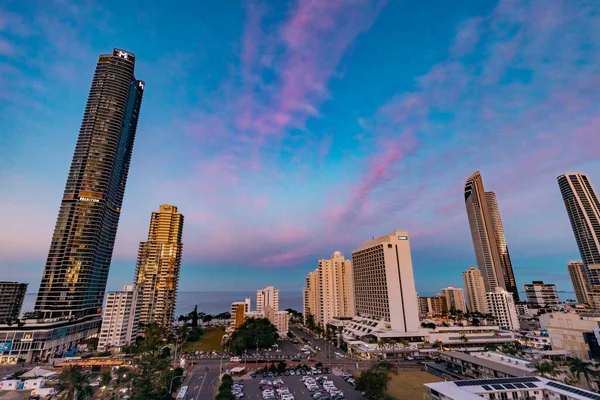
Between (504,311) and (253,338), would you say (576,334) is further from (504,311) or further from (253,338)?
(253,338)

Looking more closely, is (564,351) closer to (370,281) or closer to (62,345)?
(370,281)

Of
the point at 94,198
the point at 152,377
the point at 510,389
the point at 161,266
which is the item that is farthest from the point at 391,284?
the point at 94,198

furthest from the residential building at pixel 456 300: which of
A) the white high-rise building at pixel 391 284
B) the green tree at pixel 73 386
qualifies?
the green tree at pixel 73 386

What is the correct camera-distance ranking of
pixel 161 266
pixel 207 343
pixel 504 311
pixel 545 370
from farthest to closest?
pixel 161 266 → pixel 504 311 → pixel 207 343 → pixel 545 370

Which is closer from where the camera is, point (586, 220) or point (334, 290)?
point (334, 290)

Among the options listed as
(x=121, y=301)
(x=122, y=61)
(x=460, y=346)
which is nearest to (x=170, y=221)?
(x=121, y=301)

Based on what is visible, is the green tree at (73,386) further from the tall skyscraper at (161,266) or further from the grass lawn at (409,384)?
the tall skyscraper at (161,266)

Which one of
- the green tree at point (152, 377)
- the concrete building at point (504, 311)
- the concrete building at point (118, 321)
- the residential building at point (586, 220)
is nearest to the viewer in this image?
the green tree at point (152, 377)
